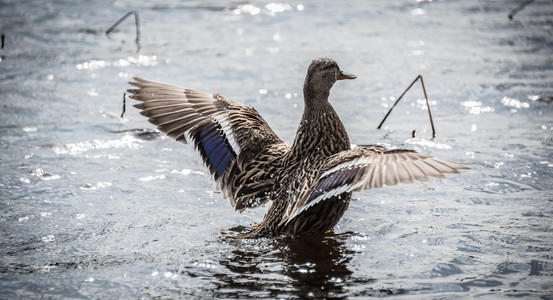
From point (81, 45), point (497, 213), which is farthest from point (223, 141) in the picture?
point (81, 45)

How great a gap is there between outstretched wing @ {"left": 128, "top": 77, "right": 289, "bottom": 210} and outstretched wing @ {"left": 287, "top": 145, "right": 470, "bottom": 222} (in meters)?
0.68

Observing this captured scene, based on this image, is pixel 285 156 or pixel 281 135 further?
pixel 281 135

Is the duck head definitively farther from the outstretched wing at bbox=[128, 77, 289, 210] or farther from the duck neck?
the outstretched wing at bbox=[128, 77, 289, 210]

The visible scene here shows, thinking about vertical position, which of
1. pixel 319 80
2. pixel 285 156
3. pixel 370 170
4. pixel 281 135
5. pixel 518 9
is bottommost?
pixel 281 135

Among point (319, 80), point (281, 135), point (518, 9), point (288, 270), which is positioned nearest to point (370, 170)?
point (288, 270)

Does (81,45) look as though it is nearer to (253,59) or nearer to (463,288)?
(253,59)

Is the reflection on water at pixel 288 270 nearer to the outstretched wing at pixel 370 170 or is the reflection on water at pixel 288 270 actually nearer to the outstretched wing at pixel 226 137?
the outstretched wing at pixel 370 170

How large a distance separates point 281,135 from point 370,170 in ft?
10.7

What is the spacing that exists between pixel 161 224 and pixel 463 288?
7.21 feet

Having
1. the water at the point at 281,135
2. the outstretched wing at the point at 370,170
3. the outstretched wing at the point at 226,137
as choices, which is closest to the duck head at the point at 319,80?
the outstretched wing at the point at 226,137

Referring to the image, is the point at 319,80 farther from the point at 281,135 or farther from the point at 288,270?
the point at 281,135

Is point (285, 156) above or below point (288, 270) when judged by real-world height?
above

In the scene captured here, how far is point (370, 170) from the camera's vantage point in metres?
4.26

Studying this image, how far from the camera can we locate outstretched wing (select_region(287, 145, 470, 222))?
4.06m
